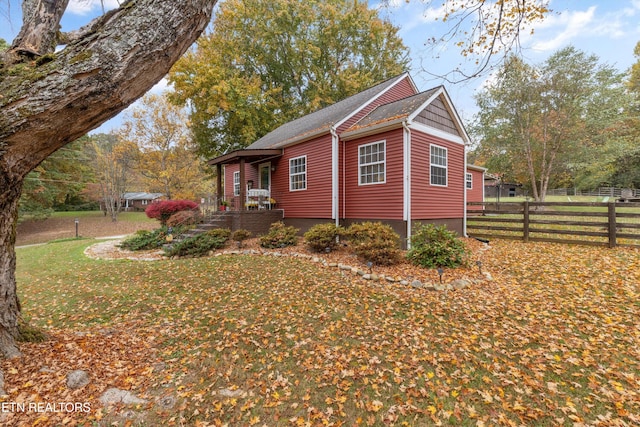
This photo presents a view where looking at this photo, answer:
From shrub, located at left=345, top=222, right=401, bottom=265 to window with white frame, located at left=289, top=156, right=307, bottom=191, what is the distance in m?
4.54

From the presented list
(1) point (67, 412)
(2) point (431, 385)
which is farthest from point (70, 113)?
(2) point (431, 385)

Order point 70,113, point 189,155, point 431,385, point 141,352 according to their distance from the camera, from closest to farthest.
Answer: point 70,113 < point 431,385 < point 141,352 < point 189,155

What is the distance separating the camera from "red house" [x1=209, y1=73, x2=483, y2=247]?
819 cm

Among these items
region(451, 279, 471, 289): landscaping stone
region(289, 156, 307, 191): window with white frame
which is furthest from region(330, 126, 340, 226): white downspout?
region(451, 279, 471, 289): landscaping stone

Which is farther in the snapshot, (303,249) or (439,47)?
(303,249)

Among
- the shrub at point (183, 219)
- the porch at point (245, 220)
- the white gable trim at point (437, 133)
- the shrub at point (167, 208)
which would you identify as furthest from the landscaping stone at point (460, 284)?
the shrub at point (167, 208)

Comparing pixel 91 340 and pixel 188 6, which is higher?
pixel 188 6

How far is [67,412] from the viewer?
88.4 inches

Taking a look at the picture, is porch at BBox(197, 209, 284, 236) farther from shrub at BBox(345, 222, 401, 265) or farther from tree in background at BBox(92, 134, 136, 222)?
tree in background at BBox(92, 134, 136, 222)

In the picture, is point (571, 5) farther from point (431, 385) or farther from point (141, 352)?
point (141, 352)

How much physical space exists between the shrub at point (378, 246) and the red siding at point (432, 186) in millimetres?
1963

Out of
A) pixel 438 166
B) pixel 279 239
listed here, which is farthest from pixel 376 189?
pixel 279 239

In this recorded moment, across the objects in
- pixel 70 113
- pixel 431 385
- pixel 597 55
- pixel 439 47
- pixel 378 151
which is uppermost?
pixel 597 55

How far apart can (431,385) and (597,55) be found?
22869mm
